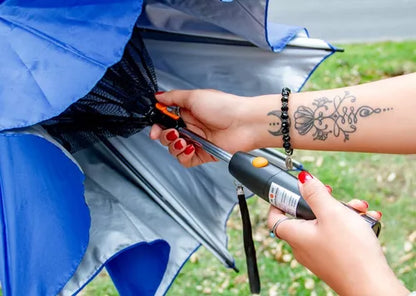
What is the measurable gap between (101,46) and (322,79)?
299 centimetres

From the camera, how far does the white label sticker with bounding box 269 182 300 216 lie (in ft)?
4.11

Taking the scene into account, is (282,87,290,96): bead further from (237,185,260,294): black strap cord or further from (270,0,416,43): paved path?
(270,0,416,43): paved path

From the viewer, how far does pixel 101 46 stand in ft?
4.12

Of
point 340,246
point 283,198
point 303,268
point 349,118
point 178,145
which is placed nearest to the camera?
point 340,246

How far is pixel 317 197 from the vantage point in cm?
117

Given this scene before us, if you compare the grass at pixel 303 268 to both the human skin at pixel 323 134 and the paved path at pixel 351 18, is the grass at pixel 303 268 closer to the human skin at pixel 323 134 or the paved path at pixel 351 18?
the human skin at pixel 323 134

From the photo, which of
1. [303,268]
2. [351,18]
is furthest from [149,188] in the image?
[351,18]

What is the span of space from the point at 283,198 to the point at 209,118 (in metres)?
0.50

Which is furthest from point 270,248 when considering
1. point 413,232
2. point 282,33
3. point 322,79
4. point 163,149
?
point 322,79

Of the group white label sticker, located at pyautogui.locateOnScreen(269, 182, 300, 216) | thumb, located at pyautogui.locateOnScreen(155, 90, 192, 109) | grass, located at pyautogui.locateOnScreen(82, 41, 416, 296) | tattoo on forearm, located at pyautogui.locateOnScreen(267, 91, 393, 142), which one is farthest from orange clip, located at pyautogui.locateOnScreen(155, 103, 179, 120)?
grass, located at pyautogui.locateOnScreen(82, 41, 416, 296)

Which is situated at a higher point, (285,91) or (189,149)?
(285,91)

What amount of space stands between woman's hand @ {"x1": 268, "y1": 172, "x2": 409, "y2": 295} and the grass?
1397mm

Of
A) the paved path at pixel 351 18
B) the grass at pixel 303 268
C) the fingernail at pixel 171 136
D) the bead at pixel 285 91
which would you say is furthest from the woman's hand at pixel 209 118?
the paved path at pixel 351 18

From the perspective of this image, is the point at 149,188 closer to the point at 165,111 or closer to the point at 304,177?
the point at 165,111
